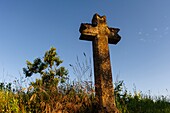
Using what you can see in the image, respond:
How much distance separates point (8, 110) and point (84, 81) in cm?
155

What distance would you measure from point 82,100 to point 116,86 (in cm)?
218

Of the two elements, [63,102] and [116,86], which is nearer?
[63,102]

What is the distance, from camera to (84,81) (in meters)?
4.92

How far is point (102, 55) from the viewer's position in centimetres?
514

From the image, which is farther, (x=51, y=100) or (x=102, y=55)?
(x=102, y=55)

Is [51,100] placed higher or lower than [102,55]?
lower

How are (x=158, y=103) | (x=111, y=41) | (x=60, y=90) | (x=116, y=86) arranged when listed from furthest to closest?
(x=158, y=103) → (x=116, y=86) → (x=111, y=41) → (x=60, y=90)

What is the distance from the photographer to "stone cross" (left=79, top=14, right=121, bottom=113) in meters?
4.70

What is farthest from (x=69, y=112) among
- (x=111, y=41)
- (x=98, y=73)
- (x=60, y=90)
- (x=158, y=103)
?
(x=158, y=103)

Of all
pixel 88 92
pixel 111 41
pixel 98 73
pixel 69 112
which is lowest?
pixel 69 112

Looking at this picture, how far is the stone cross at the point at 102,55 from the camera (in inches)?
185

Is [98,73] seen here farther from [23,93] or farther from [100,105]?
[23,93]

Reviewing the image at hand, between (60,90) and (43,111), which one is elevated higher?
(60,90)

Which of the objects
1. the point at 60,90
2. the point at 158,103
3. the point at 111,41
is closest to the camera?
the point at 60,90
